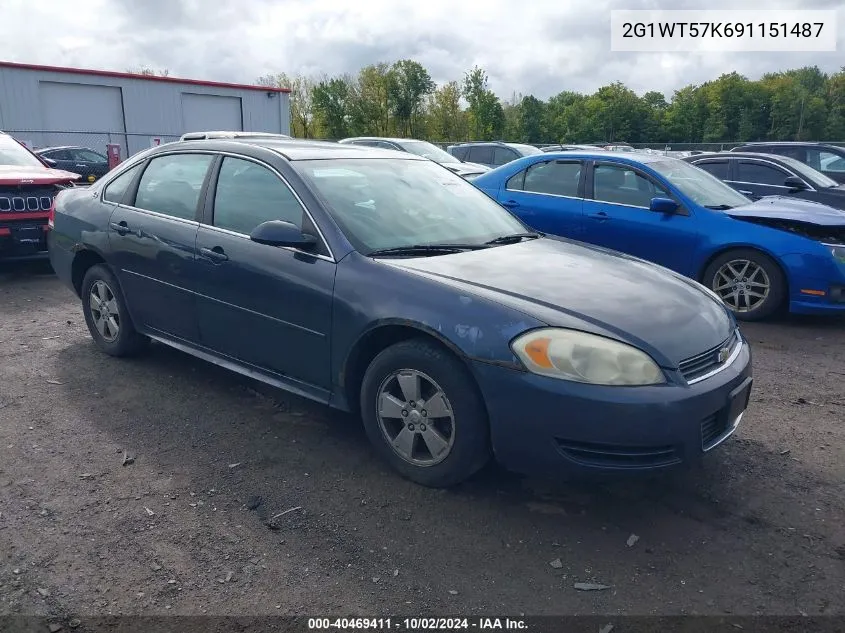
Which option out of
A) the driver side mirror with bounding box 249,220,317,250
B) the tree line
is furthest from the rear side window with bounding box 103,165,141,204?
the tree line

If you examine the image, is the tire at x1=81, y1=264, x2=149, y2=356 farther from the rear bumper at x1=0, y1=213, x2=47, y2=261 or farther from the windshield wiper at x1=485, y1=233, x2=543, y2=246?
the rear bumper at x1=0, y1=213, x2=47, y2=261

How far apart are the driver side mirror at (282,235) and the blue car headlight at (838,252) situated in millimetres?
4949

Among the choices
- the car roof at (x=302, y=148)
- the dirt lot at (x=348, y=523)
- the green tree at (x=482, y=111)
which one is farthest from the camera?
the green tree at (x=482, y=111)

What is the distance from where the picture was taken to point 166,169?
15.8 ft

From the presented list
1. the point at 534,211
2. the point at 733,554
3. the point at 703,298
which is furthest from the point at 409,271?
the point at 534,211

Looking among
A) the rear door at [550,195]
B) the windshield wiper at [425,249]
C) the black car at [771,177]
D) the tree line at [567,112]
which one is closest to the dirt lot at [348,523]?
the windshield wiper at [425,249]

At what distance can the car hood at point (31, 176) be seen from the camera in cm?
779

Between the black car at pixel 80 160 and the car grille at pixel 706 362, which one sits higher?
the black car at pixel 80 160

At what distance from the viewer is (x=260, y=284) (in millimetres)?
3887

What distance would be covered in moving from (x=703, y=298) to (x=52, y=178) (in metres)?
7.36

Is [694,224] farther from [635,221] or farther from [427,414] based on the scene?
[427,414]

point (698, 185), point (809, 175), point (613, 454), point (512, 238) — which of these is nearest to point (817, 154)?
point (809, 175)

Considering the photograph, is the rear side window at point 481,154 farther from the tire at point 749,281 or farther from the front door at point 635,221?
the tire at point 749,281

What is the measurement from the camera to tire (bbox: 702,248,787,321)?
6.55 metres
